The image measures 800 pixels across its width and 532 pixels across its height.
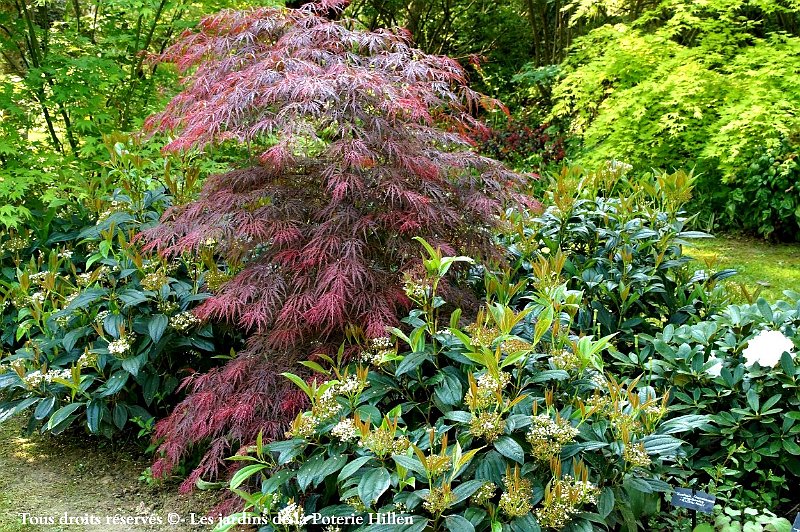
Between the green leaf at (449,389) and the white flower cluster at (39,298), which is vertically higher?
the green leaf at (449,389)

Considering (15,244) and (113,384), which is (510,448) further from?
(15,244)

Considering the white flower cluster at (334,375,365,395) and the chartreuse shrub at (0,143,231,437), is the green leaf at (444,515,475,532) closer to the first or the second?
the white flower cluster at (334,375,365,395)

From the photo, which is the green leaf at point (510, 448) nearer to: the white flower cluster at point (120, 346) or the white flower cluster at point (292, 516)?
the white flower cluster at point (292, 516)

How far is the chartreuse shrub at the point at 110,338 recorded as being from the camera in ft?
9.61

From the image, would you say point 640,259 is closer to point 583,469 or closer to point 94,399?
point 583,469

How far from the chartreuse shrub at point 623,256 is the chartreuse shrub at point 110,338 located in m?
1.64

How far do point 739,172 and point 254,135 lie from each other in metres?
5.52

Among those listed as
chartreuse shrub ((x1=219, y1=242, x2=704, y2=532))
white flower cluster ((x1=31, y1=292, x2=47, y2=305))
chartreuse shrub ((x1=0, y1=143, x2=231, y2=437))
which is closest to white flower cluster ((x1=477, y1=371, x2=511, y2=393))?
chartreuse shrub ((x1=219, y1=242, x2=704, y2=532))

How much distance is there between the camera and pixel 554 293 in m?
2.50

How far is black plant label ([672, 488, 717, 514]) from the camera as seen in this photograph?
2.04 m

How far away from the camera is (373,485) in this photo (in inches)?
76.8

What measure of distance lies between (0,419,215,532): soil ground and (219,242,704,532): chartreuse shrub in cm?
60

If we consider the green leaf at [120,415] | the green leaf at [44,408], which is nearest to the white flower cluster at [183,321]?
the green leaf at [120,415]

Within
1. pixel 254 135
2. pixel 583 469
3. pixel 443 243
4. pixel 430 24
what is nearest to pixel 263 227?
pixel 254 135
